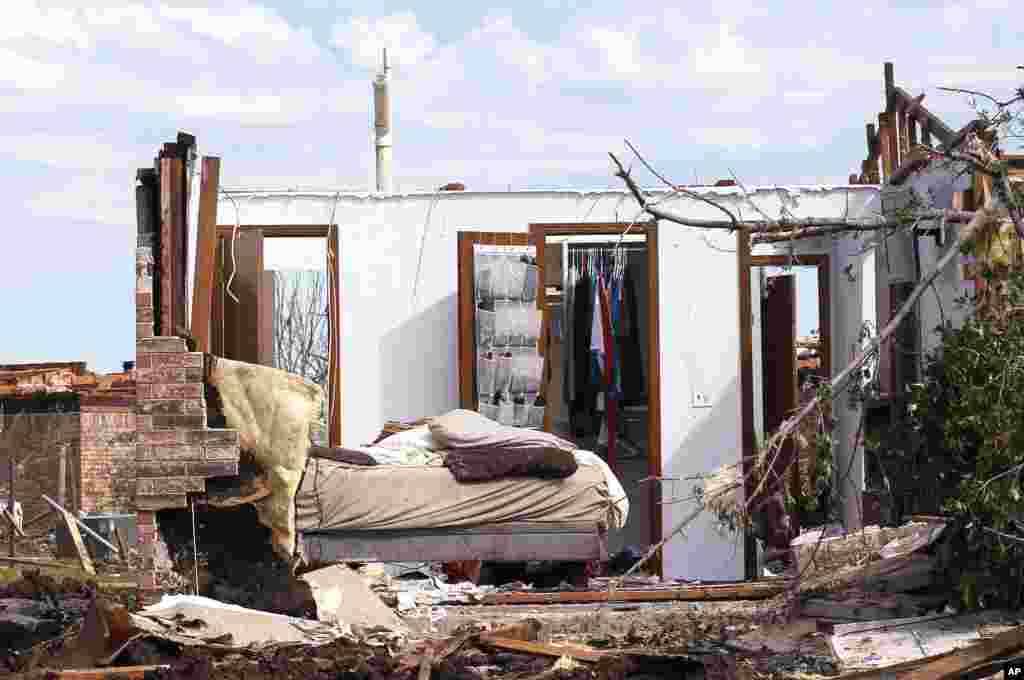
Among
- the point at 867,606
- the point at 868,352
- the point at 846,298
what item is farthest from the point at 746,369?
the point at 868,352

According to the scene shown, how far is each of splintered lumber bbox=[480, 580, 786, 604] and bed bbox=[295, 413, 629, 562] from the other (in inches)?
8.2

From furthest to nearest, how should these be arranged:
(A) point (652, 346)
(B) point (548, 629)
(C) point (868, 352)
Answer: (A) point (652, 346) → (B) point (548, 629) → (C) point (868, 352)

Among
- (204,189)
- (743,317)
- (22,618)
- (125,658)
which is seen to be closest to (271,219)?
(204,189)

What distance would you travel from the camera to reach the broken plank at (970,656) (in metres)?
5.33

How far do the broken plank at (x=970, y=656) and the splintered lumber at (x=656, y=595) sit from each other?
8.31ft

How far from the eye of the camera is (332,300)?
10.6 m

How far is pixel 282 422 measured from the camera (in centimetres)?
755

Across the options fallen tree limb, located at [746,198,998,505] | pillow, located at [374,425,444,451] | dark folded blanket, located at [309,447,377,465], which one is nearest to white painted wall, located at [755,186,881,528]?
pillow, located at [374,425,444,451]

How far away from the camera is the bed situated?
7.93m

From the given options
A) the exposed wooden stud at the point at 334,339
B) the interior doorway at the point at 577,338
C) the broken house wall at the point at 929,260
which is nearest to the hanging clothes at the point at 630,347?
the interior doorway at the point at 577,338

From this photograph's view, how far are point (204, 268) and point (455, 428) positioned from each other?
5.42ft

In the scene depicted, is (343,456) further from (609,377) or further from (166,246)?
(609,377)

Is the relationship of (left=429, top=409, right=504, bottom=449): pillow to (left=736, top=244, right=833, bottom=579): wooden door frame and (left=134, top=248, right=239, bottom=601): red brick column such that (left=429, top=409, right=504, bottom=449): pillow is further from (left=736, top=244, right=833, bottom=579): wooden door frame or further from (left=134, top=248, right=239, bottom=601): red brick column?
(left=736, top=244, right=833, bottom=579): wooden door frame

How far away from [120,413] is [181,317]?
7.30 meters
